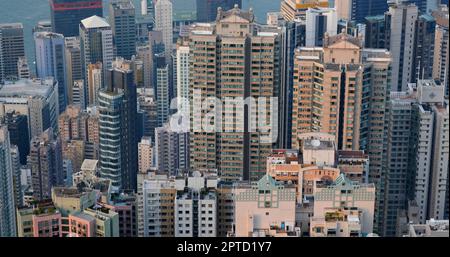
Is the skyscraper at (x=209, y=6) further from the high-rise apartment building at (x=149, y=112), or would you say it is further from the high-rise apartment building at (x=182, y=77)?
the high-rise apartment building at (x=149, y=112)

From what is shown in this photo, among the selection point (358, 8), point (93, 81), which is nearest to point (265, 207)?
point (93, 81)

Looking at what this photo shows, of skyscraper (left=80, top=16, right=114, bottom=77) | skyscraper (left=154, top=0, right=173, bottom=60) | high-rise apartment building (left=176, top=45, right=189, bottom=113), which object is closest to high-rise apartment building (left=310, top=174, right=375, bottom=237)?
high-rise apartment building (left=176, top=45, right=189, bottom=113)

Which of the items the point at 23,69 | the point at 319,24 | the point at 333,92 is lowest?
the point at 23,69

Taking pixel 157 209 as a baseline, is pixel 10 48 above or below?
above

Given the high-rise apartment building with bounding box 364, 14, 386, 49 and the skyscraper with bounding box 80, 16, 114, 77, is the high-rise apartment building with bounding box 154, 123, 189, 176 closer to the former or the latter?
the high-rise apartment building with bounding box 364, 14, 386, 49

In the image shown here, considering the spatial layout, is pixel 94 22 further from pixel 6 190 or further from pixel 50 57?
pixel 6 190

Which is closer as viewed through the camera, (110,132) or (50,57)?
(110,132)
